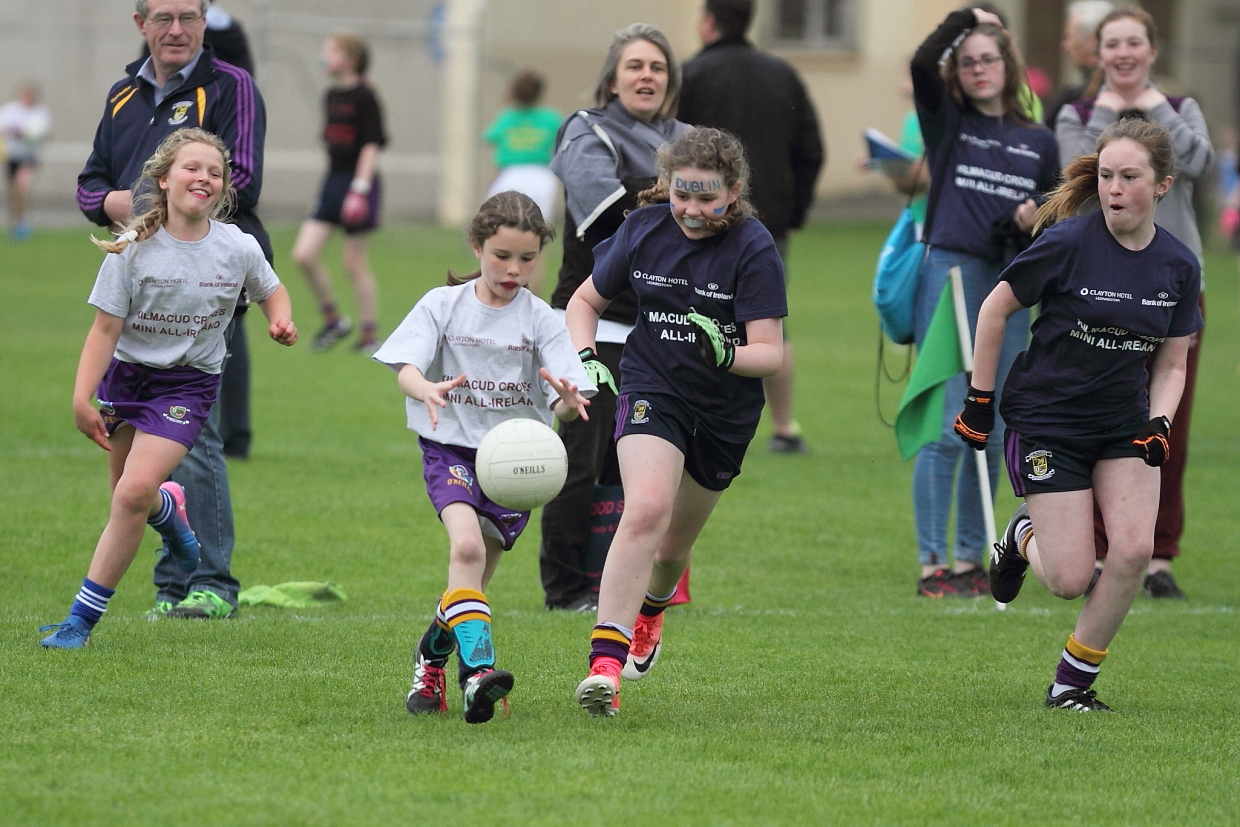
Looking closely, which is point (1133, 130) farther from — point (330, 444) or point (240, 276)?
point (330, 444)

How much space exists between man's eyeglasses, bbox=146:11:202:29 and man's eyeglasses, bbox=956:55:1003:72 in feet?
10.4

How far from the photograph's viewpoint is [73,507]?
8.58 metres

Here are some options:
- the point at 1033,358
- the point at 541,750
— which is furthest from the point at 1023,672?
the point at 541,750

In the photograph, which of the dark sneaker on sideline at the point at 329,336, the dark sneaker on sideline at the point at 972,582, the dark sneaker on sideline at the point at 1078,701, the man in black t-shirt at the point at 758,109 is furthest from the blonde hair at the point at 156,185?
the dark sneaker on sideline at the point at 329,336

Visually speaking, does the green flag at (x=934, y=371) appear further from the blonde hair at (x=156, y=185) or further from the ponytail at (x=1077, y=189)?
the blonde hair at (x=156, y=185)

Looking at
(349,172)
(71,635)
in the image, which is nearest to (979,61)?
(71,635)

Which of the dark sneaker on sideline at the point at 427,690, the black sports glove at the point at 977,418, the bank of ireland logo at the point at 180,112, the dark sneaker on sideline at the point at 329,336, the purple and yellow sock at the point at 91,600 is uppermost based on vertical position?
the bank of ireland logo at the point at 180,112

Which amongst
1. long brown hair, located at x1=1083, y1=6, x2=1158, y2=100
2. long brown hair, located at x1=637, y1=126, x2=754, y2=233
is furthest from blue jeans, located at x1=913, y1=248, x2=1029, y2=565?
long brown hair, located at x1=637, y1=126, x2=754, y2=233

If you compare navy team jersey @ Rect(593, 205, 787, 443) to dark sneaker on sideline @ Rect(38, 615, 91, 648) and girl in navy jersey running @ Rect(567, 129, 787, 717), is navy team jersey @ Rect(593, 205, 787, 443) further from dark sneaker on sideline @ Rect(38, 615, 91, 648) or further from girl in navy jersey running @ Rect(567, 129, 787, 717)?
dark sneaker on sideline @ Rect(38, 615, 91, 648)

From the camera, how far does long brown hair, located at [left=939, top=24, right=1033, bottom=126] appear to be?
7.19m

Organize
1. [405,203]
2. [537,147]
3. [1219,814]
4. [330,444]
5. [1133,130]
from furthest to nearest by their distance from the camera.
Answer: [405,203] → [537,147] → [330,444] → [1133,130] → [1219,814]

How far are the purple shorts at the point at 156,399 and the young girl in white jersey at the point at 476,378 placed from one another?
1.04m

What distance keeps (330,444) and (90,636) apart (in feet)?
17.0

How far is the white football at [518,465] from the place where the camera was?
4883mm
